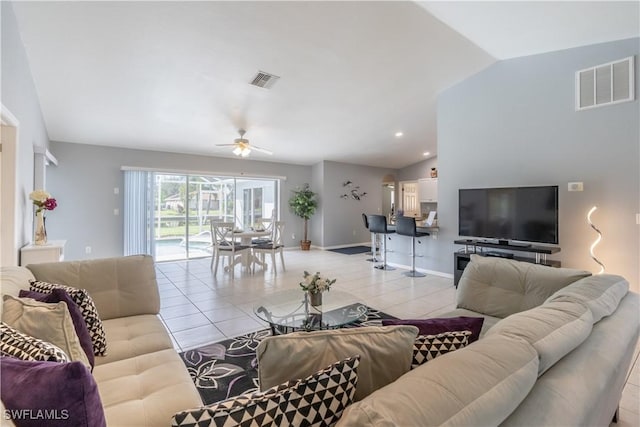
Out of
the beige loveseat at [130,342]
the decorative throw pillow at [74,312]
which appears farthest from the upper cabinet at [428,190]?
the decorative throw pillow at [74,312]

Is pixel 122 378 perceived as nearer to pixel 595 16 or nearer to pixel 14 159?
pixel 14 159

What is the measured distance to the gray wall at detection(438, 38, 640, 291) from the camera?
3.37m

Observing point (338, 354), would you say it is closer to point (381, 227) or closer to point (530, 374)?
point (530, 374)

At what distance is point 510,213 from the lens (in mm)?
4039

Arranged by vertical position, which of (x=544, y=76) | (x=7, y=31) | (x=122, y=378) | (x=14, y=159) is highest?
(x=544, y=76)

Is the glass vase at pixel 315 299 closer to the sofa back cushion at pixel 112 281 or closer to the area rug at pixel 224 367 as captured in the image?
the area rug at pixel 224 367

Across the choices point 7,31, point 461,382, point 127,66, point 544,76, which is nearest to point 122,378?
point 461,382

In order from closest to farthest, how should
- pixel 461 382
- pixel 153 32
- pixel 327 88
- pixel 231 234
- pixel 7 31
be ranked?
pixel 461 382 → pixel 7 31 → pixel 153 32 → pixel 327 88 → pixel 231 234

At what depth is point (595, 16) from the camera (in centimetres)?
297

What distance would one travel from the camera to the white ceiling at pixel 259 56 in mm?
2895

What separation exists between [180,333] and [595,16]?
5.20 metres

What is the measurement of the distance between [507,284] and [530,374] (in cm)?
157

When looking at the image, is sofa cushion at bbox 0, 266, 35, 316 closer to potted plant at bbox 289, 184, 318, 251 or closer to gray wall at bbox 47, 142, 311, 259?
gray wall at bbox 47, 142, 311, 259

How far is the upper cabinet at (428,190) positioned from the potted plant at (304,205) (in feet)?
9.57
